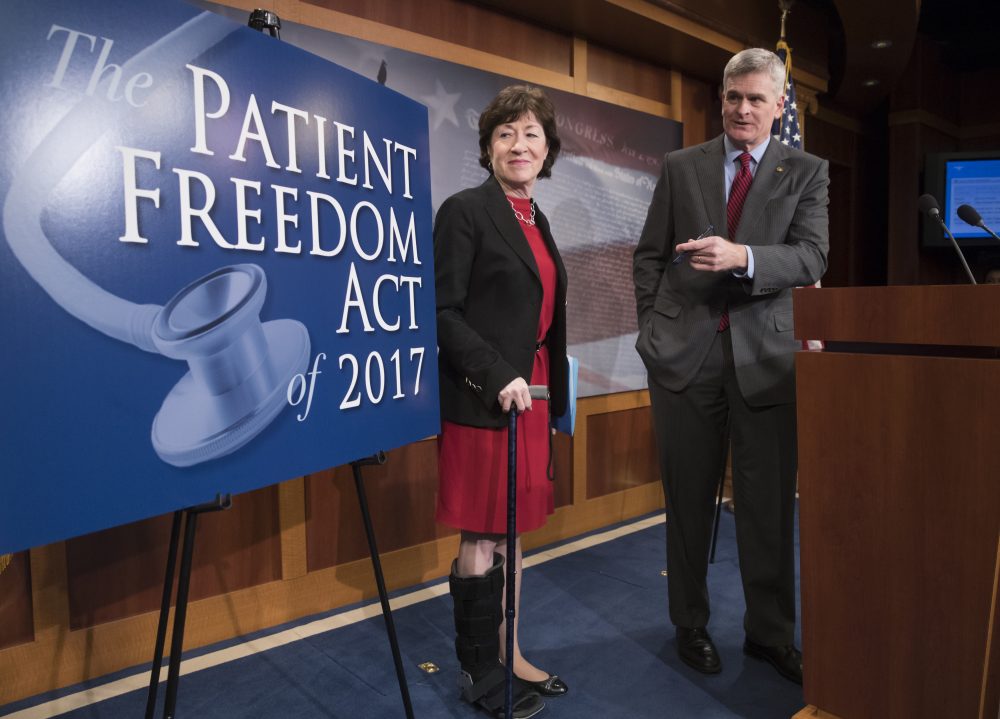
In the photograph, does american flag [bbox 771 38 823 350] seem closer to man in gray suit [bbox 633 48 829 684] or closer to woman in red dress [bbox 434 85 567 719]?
man in gray suit [bbox 633 48 829 684]

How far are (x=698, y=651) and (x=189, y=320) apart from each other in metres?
1.74

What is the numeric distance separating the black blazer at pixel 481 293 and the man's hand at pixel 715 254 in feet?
1.29

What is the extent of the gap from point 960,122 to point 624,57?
4416 mm

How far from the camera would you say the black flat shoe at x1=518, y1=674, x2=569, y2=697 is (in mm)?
1964

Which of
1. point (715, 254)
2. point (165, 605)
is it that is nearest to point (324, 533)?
point (165, 605)

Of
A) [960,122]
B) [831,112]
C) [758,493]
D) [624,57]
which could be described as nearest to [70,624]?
[758,493]

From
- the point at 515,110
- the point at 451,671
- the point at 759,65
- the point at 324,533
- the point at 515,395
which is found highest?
the point at 759,65

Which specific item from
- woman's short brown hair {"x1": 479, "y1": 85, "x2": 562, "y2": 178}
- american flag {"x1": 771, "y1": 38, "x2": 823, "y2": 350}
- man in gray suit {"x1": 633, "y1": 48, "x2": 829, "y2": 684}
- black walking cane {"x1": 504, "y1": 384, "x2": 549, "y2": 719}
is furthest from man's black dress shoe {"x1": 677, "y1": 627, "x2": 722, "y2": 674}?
american flag {"x1": 771, "y1": 38, "x2": 823, "y2": 350}

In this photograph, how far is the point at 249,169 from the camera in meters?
1.12

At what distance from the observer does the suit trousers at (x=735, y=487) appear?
6.55 feet

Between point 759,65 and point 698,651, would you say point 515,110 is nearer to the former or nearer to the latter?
point 759,65

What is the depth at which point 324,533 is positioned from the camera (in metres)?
2.66

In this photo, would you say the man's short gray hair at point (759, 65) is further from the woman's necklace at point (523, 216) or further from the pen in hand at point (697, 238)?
the woman's necklace at point (523, 216)

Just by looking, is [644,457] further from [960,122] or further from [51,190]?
[960,122]
